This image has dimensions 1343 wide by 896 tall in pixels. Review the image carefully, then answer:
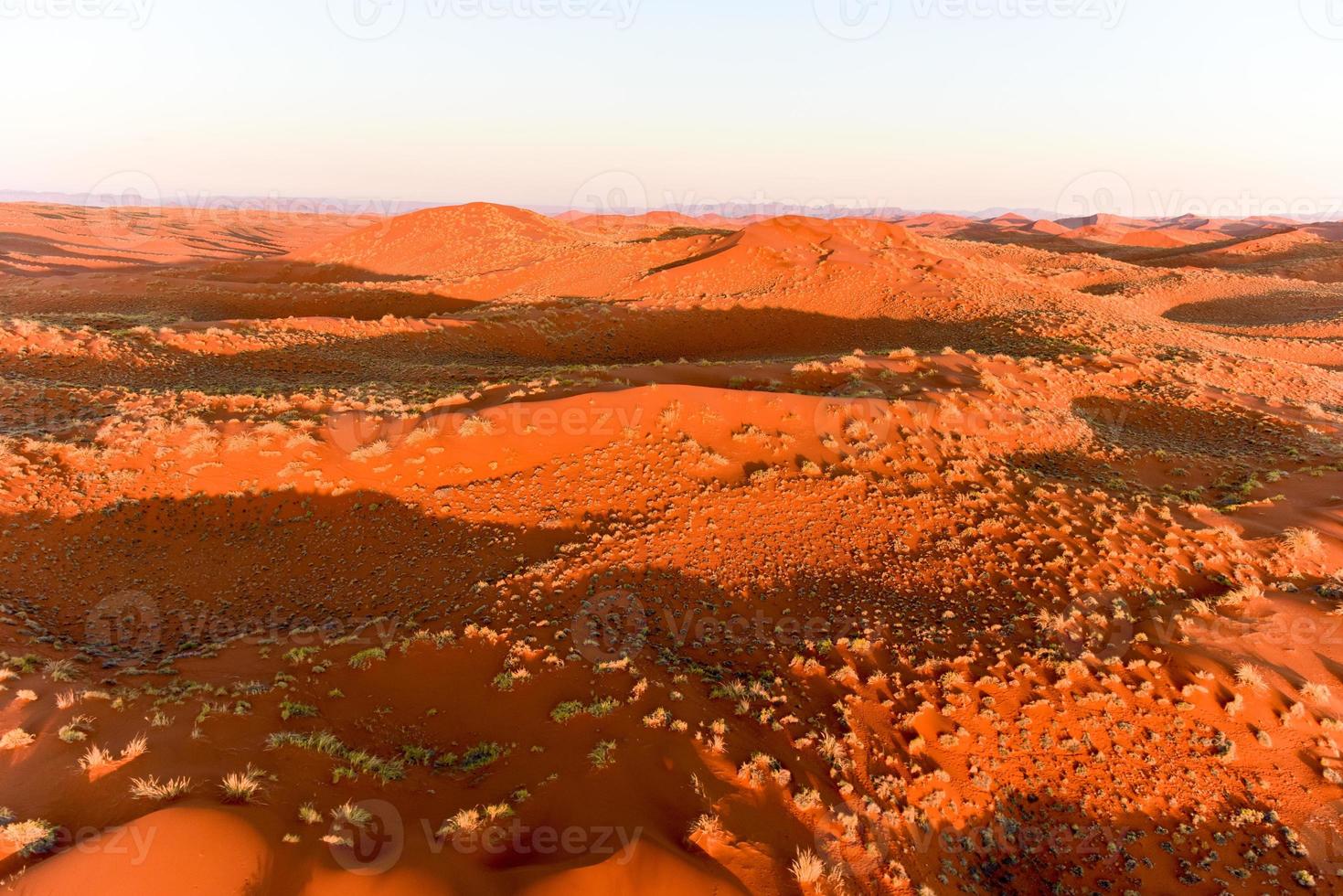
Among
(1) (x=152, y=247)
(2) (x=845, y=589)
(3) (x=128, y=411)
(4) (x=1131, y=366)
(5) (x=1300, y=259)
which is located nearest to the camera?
(2) (x=845, y=589)

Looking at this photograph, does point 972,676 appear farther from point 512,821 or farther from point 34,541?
point 34,541

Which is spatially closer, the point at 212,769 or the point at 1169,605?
the point at 212,769

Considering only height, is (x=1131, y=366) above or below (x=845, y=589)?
above

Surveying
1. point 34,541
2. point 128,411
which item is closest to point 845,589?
point 34,541

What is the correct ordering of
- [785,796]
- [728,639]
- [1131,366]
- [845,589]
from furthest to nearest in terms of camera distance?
[1131,366] → [845,589] → [728,639] → [785,796]

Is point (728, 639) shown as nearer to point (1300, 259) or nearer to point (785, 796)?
point (785, 796)

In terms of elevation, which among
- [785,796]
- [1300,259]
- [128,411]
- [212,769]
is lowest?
[785,796]

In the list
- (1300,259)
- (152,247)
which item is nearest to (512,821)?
(1300,259)
